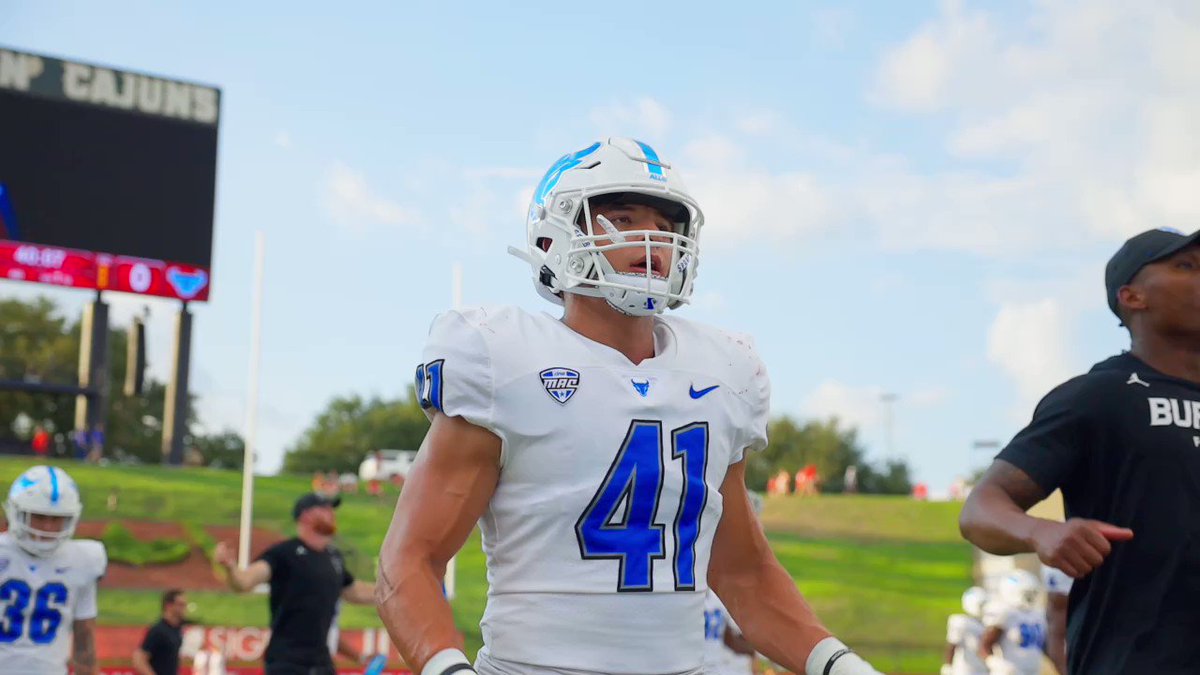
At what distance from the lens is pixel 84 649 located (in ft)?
24.4

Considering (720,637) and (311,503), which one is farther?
(720,637)

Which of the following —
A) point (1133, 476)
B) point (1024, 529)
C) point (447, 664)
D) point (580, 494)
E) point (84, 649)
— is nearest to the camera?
point (447, 664)

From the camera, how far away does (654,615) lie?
8.82ft

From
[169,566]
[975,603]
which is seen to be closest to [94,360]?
[169,566]

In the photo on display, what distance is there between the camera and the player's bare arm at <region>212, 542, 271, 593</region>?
7.70 meters

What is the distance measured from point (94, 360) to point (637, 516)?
90.0 ft

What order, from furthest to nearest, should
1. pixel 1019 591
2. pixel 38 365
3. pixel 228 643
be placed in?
pixel 38 365
pixel 228 643
pixel 1019 591

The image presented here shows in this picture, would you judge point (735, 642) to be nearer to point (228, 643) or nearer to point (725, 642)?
point (725, 642)

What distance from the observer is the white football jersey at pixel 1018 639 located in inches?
470

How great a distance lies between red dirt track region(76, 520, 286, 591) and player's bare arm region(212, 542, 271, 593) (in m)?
17.1

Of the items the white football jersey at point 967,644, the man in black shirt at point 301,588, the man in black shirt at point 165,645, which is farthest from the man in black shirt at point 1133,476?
the white football jersey at point 967,644

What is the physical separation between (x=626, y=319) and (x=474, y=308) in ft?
1.17

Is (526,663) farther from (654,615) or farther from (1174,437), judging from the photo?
(1174,437)

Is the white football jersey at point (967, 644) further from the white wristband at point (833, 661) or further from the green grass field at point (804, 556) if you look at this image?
the green grass field at point (804, 556)
